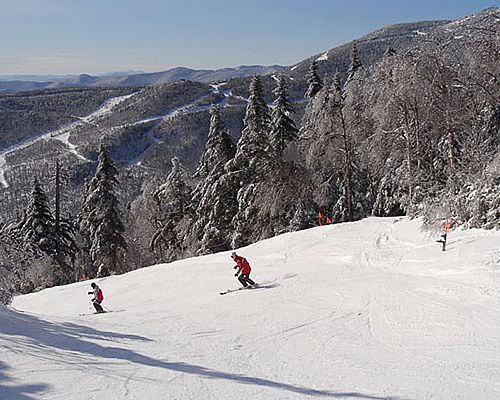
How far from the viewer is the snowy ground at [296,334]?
6.59m

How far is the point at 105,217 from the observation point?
1225 inches

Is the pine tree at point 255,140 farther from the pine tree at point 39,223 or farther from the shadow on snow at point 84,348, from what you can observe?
the shadow on snow at point 84,348

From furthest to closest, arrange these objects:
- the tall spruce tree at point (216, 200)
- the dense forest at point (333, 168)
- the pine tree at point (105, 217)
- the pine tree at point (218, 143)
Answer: the pine tree at point (105, 217), the pine tree at point (218, 143), the tall spruce tree at point (216, 200), the dense forest at point (333, 168)

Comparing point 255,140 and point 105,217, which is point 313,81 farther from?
point 105,217

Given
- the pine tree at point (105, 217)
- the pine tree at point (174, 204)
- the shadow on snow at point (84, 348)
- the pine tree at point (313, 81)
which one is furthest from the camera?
the pine tree at point (313, 81)

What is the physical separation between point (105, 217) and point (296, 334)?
24.0 metres

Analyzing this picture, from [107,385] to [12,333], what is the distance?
3255mm

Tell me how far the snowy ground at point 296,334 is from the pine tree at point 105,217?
13.9 m

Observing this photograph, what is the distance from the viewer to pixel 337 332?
973 centimetres

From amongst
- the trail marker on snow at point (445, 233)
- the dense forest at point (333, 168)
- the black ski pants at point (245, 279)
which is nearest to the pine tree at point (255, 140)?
the dense forest at point (333, 168)

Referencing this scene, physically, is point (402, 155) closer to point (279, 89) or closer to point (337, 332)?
point (279, 89)

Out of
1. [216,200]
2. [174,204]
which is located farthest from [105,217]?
[216,200]

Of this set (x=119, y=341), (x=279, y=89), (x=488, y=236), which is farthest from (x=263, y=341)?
(x=279, y=89)

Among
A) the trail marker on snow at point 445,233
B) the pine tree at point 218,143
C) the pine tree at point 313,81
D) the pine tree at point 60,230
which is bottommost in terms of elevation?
the pine tree at point 60,230
